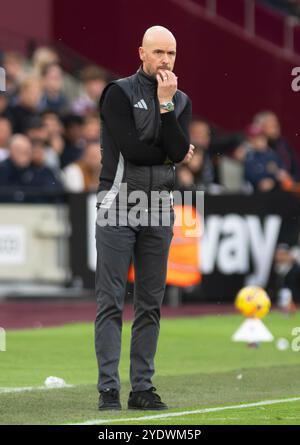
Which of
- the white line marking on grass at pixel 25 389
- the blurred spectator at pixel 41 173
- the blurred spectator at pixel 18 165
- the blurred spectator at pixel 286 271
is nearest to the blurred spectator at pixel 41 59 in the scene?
the blurred spectator at pixel 41 173

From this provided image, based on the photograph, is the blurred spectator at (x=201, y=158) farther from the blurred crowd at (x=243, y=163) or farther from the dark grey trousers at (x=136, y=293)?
the dark grey trousers at (x=136, y=293)

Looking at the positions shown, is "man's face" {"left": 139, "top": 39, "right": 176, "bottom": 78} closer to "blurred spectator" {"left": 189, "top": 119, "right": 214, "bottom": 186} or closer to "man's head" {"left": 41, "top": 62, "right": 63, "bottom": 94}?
"blurred spectator" {"left": 189, "top": 119, "right": 214, "bottom": 186}

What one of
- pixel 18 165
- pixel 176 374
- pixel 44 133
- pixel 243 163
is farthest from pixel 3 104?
pixel 176 374

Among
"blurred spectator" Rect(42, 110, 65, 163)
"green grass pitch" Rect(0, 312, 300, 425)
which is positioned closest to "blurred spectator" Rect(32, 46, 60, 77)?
"blurred spectator" Rect(42, 110, 65, 163)

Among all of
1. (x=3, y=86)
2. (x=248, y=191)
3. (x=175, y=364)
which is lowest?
(x=175, y=364)

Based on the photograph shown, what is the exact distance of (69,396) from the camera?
9555mm

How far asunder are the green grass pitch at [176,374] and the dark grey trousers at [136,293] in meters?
0.32

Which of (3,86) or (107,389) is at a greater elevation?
(3,86)

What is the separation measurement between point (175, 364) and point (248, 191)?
7645 mm

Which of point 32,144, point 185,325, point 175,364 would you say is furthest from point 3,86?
point 175,364

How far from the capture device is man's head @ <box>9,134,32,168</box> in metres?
18.2

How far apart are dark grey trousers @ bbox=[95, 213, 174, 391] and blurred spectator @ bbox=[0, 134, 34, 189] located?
9493 mm

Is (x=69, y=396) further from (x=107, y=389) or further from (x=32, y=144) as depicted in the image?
(x=32, y=144)

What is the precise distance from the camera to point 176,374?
1134cm
